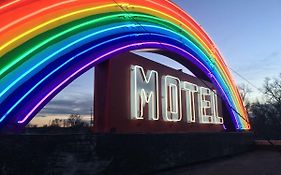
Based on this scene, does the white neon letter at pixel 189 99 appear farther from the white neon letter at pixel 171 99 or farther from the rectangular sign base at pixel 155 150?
the rectangular sign base at pixel 155 150

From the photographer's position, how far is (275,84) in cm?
7025

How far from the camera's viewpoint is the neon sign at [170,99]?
11852mm

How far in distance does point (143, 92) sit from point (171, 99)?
1.95 meters

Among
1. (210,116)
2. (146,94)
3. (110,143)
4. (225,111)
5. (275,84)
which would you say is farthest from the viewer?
(275,84)

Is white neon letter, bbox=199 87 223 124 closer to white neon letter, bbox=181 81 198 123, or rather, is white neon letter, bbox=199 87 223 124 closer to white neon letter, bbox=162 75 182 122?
white neon letter, bbox=181 81 198 123

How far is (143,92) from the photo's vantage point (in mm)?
12133

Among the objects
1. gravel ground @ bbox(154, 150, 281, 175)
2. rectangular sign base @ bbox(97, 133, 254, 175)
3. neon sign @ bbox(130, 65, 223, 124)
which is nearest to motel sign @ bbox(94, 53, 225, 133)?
neon sign @ bbox(130, 65, 223, 124)

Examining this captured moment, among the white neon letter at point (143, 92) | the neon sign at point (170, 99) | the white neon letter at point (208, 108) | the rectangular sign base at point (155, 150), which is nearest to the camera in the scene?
the rectangular sign base at point (155, 150)

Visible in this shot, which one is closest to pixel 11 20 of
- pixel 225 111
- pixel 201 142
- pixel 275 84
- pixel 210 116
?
pixel 201 142

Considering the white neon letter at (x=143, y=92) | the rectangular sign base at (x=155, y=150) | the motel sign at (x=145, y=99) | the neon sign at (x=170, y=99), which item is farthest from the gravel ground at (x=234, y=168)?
the white neon letter at (x=143, y=92)

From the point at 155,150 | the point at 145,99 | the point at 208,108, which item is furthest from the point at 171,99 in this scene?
the point at 208,108

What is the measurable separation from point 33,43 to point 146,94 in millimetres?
4721

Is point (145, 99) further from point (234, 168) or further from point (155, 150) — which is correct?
point (234, 168)

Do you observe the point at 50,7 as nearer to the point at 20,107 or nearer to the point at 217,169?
the point at 20,107
